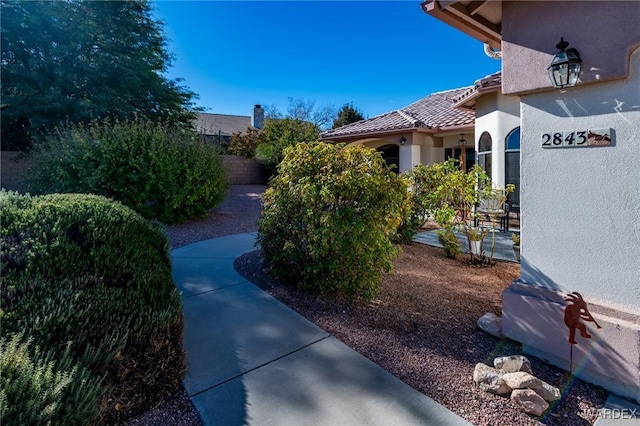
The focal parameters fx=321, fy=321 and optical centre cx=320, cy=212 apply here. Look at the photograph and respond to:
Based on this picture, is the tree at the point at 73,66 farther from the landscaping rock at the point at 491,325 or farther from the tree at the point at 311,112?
the tree at the point at 311,112

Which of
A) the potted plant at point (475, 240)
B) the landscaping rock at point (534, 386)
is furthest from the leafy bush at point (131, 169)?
the landscaping rock at point (534, 386)

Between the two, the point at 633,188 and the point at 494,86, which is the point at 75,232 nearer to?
the point at 633,188

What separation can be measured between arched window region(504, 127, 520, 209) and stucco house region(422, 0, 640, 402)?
693 centimetres

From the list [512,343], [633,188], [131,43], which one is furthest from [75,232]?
[131,43]

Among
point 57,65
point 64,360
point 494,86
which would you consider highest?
point 57,65

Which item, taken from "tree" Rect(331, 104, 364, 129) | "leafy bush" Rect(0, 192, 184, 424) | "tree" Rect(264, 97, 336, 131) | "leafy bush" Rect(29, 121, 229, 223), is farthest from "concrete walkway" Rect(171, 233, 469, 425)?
"tree" Rect(264, 97, 336, 131)

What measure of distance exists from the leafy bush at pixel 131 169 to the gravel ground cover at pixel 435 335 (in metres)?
4.15

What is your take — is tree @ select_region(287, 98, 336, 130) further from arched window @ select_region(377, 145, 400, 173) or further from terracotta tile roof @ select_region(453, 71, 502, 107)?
terracotta tile roof @ select_region(453, 71, 502, 107)

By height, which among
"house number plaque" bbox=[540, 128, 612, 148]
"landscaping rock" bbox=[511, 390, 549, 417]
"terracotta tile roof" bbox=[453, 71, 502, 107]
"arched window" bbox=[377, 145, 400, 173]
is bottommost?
"landscaping rock" bbox=[511, 390, 549, 417]

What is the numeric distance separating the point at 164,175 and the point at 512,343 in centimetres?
843

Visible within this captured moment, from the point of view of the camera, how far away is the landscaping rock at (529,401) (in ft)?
7.54

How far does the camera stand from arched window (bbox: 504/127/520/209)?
929cm

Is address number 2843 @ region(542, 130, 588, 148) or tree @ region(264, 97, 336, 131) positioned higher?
tree @ region(264, 97, 336, 131)

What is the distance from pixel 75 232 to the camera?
2.74 m
